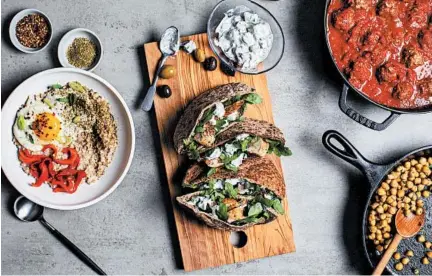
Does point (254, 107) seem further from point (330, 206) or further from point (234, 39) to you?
point (330, 206)

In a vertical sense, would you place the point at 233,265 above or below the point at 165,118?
below

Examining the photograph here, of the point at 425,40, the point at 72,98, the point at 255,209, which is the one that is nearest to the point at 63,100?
the point at 72,98

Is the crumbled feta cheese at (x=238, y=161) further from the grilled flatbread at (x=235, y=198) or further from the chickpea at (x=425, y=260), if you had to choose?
the chickpea at (x=425, y=260)

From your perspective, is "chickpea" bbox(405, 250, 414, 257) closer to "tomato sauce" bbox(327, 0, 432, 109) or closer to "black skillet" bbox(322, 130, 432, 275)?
"black skillet" bbox(322, 130, 432, 275)

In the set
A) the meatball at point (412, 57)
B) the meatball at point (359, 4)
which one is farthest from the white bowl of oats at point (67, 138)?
the meatball at point (412, 57)

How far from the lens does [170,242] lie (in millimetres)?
4543

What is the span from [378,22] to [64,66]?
7.25 ft

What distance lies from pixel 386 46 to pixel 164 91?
157cm

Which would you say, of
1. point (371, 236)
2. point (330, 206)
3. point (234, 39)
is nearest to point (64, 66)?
point (234, 39)

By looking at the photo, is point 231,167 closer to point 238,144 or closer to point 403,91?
point 238,144

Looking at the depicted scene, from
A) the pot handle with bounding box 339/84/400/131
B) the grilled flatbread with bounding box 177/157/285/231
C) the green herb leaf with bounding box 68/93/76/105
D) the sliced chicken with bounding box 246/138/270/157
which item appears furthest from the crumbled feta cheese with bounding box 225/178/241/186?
the green herb leaf with bounding box 68/93/76/105

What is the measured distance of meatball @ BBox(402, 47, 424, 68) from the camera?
4.30m

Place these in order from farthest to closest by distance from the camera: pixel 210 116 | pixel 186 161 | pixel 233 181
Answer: pixel 186 161 → pixel 233 181 → pixel 210 116

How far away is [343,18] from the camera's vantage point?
4266 millimetres
